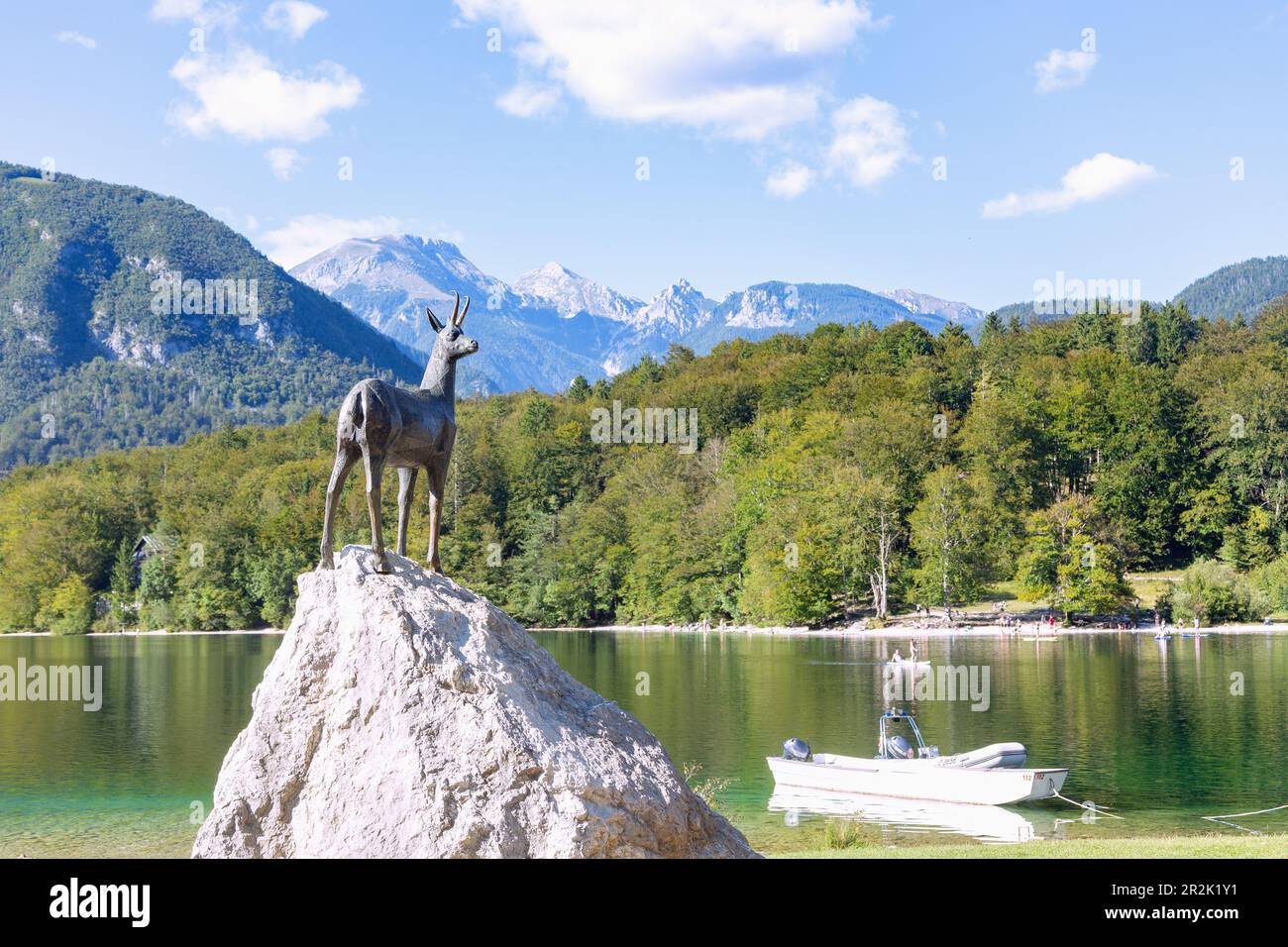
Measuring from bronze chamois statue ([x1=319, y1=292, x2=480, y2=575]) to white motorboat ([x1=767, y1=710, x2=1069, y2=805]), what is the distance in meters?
15.1

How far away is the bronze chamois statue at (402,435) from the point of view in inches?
454

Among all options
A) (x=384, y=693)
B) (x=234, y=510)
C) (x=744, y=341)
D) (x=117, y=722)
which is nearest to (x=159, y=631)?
(x=234, y=510)

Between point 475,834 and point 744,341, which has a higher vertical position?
point 744,341

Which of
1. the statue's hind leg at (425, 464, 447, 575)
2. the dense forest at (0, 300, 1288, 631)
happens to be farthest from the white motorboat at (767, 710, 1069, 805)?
the dense forest at (0, 300, 1288, 631)

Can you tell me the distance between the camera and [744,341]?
131250mm

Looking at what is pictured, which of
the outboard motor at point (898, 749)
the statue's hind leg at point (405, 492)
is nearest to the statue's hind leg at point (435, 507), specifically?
the statue's hind leg at point (405, 492)

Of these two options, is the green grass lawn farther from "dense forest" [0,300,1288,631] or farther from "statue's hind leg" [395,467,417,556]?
"dense forest" [0,300,1288,631]

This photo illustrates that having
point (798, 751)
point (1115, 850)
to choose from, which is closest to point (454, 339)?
point (1115, 850)

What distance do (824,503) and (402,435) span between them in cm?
6670

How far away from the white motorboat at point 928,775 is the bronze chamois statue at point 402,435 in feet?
49.7

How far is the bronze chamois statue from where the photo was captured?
11.5m
